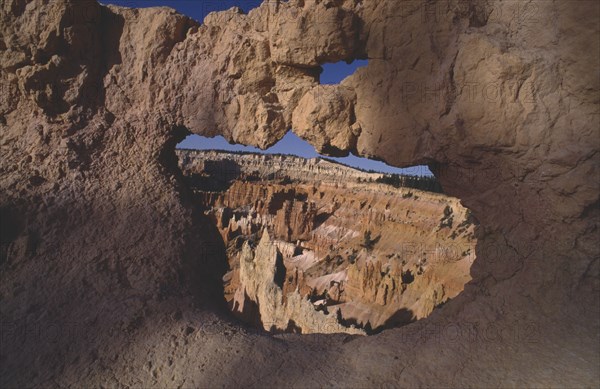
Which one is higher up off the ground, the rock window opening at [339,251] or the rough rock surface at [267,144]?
the rough rock surface at [267,144]

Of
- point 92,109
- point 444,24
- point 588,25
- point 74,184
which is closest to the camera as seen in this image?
point 588,25

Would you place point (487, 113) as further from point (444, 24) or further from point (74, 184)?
point (74, 184)

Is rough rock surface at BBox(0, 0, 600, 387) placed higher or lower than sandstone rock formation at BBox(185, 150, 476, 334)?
higher

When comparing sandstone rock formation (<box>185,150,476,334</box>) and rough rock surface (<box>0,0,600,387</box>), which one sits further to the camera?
sandstone rock formation (<box>185,150,476,334</box>)

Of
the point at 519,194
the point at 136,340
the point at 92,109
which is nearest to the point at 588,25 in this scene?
the point at 519,194

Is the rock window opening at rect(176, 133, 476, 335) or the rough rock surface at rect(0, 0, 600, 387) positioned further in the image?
the rock window opening at rect(176, 133, 476, 335)

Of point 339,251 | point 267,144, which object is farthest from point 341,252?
point 267,144

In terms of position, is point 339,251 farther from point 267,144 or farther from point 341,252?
point 267,144

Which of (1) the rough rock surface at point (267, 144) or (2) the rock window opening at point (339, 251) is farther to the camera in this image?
(2) the rock window opening at point (339, 251)
